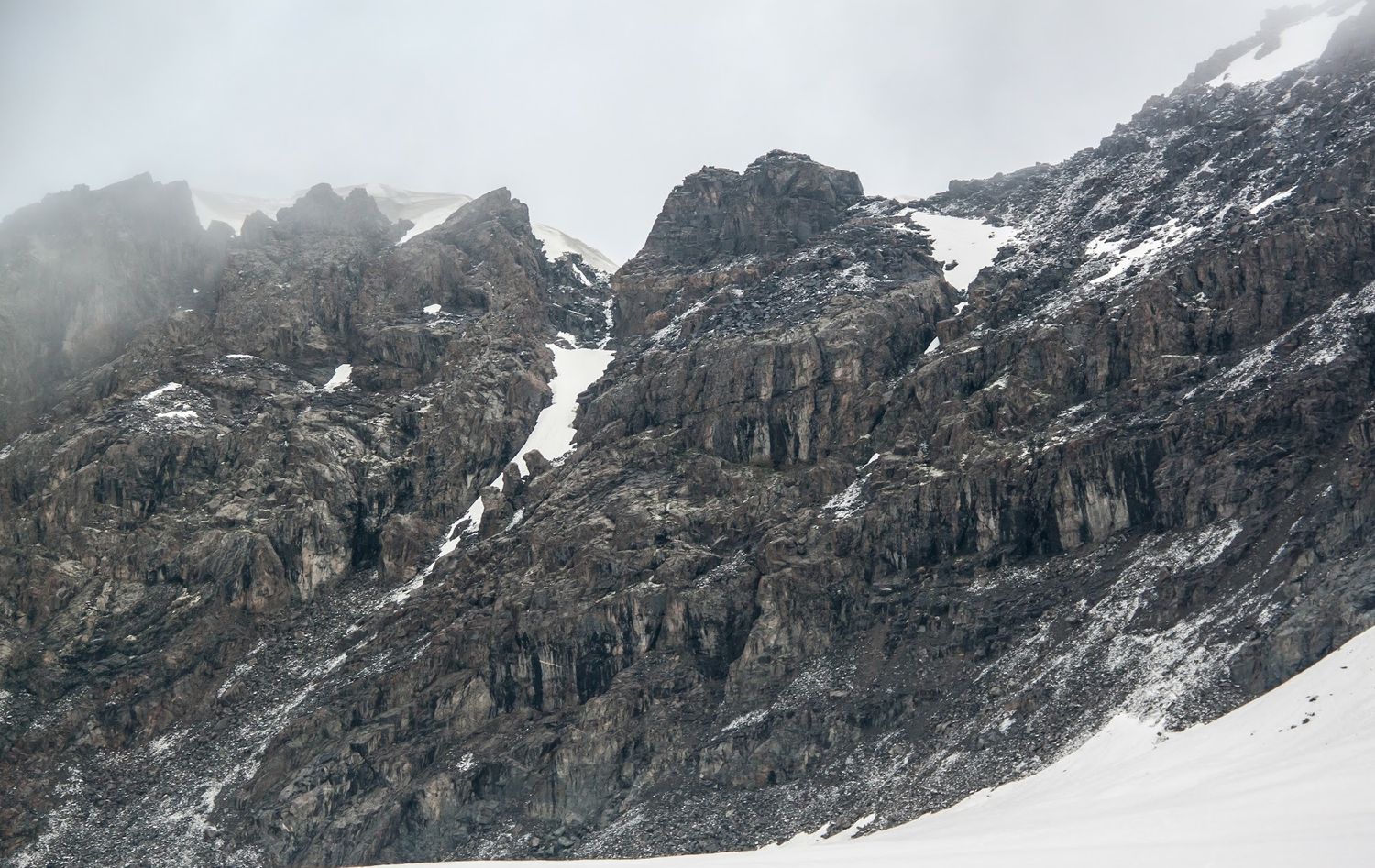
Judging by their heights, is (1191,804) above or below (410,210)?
below

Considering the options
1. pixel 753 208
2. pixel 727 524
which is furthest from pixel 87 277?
pixel 727 524

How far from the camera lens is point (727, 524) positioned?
269ft

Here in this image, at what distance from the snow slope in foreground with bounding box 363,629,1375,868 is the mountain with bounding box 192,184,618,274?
102274 millimetres

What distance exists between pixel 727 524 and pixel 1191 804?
147ft

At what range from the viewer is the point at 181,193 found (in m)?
131

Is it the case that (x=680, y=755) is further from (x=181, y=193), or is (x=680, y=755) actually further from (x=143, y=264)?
(x=181, y=193)

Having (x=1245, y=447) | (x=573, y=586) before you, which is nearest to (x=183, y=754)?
(x=573, y=586)

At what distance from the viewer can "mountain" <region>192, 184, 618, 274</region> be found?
498ft

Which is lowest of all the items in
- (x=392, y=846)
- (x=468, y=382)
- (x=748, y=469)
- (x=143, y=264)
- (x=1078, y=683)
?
(x=392, y=846)

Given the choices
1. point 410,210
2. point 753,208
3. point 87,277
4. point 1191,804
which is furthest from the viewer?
point 410,210

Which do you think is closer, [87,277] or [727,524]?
[727,524]

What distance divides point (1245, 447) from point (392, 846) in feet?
171

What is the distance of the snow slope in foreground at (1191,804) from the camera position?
100ft

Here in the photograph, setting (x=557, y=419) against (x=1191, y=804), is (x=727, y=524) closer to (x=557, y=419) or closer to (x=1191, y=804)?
(x=557, y=419)
